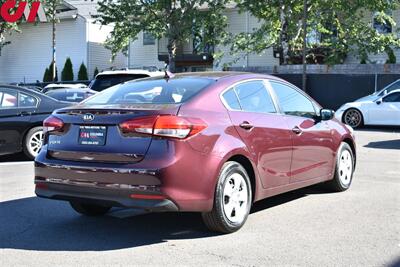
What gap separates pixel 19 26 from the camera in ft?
139

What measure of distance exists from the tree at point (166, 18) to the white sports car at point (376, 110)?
43.1ft

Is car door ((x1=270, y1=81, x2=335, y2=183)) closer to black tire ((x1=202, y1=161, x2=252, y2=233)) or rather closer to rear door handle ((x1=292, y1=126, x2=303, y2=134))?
rear door handle ((x1=292, y1=126, x2=303, y2=134))

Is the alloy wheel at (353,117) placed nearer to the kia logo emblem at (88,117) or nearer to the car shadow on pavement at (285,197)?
the car shadow on pavement at (285,197)

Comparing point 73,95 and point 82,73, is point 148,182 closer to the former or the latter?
point 73,95

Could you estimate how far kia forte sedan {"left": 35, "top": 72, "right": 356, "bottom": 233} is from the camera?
5.18 metres

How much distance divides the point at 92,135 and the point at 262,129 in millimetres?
1769

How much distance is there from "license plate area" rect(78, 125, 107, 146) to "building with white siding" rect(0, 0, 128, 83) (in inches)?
1397

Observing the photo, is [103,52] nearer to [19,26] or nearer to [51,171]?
[19,26]

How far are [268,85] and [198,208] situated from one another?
6.40 ft

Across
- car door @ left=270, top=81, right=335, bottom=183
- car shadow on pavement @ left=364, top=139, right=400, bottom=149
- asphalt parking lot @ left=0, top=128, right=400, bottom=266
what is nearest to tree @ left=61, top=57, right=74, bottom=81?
car shadow on pavement @ left=364, top=139, right=400, bottom=149

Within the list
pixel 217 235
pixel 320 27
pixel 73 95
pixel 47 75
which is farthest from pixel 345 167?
pixel 47 75

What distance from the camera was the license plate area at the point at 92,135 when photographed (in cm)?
539

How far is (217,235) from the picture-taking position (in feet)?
18.6

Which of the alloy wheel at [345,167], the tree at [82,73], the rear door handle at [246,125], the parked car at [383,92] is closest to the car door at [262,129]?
the rear door handle at [246,125]
